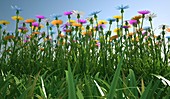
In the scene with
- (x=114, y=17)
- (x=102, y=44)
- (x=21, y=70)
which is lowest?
(x=21, y=70)

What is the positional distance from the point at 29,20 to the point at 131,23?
145 cm

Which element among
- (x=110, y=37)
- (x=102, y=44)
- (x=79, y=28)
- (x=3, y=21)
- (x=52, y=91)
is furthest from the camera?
(x=3, y=21)

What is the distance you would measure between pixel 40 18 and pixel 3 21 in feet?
1.82

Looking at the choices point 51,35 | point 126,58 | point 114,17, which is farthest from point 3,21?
point 126,58

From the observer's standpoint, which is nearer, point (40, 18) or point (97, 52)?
point (97, 52)

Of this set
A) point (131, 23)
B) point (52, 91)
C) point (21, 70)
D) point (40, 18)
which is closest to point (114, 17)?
point (131, 23)

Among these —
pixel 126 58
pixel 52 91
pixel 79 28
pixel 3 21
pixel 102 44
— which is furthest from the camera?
pixel 3 21

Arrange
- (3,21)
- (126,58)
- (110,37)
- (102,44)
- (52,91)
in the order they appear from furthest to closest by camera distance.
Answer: (3,21) → (110,37) → (102,44) → (126,58) → (52,91)

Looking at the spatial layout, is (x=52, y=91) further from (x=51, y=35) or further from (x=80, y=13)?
(x=51, y=35)

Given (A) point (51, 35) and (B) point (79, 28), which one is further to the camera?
(A) point (51, 35)

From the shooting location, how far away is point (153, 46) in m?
3.75

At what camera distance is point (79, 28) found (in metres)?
4.44

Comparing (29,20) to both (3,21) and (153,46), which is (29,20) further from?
(153,46)

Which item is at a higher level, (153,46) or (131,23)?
(131,23)
